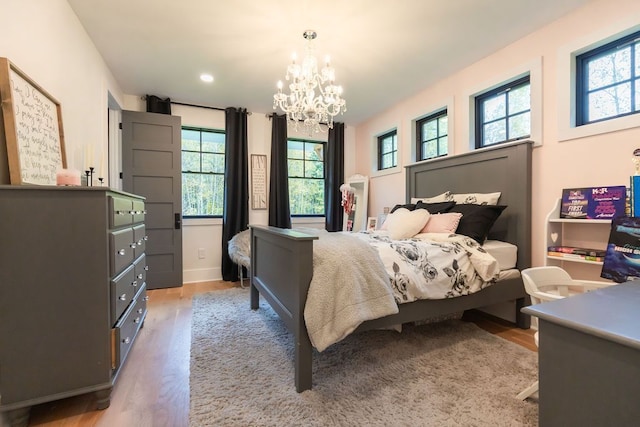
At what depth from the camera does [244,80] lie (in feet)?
10.7

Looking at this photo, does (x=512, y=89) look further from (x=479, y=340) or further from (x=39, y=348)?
(x=39, y=348)

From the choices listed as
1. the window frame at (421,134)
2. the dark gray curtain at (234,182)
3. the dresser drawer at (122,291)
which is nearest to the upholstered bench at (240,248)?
the dark gray curtain at (234,182)

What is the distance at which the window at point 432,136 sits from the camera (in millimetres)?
3510

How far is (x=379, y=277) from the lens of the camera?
1.72m

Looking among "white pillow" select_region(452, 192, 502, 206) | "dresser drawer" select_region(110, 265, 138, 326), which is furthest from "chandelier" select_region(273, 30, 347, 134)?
"dresser drawer" select_region(110, 265, 138, 326)

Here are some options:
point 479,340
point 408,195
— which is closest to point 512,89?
point 408,195

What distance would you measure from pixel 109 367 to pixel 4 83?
1498 mm

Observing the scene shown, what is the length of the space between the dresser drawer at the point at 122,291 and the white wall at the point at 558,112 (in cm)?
312

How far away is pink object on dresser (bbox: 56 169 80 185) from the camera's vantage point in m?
1.56

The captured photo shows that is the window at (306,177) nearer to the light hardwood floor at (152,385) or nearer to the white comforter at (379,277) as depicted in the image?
the light hardwood floor at (152,385)

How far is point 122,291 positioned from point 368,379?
154cm

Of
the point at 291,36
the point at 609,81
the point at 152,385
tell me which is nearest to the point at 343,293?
the point at 152,385

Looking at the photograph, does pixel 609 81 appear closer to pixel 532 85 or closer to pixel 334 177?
pixel 532 85

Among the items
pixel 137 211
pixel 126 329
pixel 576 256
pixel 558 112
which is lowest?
pixel 126 329
